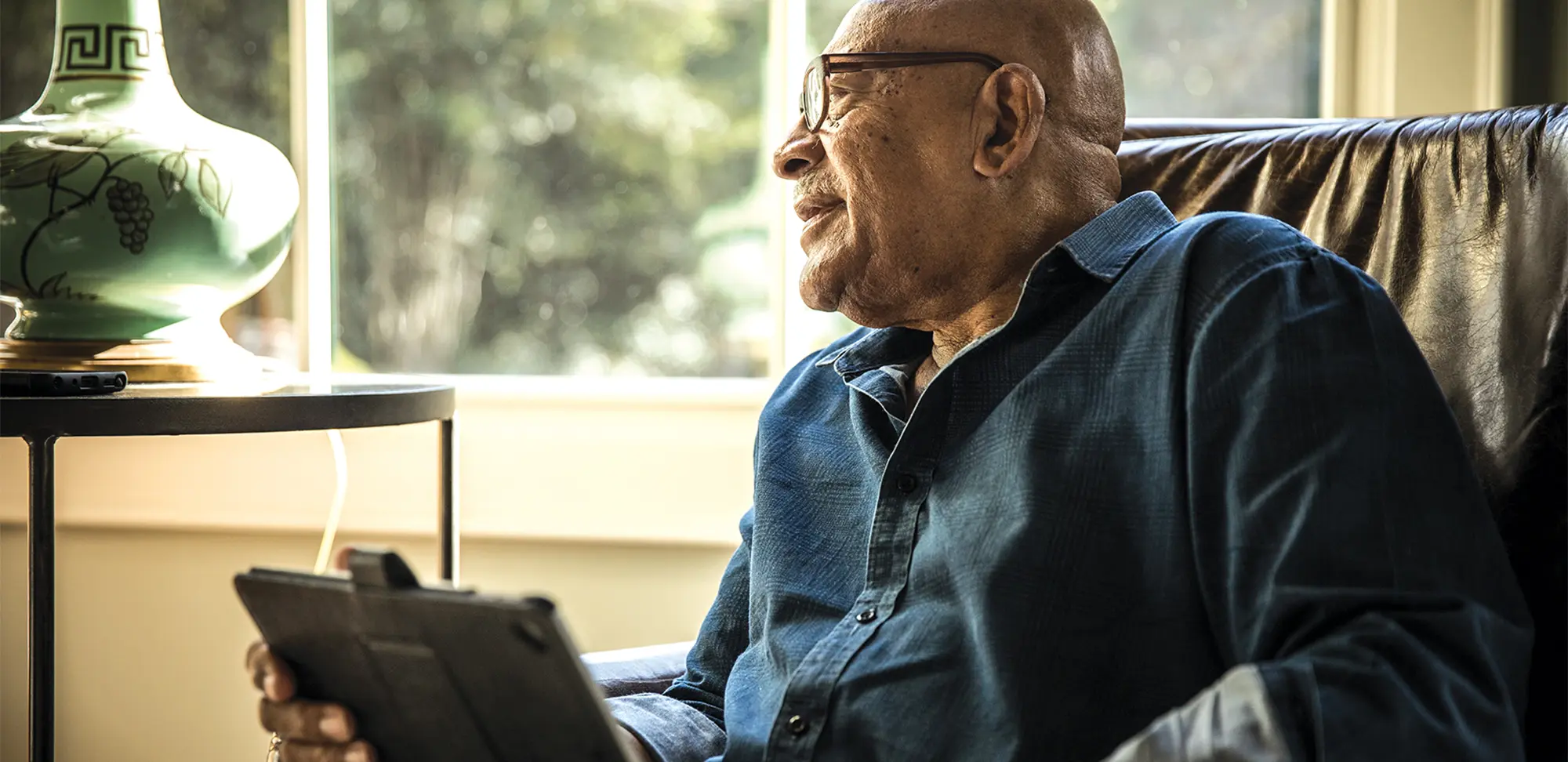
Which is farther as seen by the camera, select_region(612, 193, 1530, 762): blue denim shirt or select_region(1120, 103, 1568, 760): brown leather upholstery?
select_region(1120, 103, 1568, 760): brown leather upholstery

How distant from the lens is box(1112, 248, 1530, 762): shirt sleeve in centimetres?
69

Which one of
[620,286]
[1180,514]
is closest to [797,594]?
[1180,514]

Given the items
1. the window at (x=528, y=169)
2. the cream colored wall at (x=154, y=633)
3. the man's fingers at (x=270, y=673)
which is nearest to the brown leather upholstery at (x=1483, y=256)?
the man's fingers at (x=270, y=673)

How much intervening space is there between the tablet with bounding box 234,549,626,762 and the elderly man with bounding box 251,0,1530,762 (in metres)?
0.04

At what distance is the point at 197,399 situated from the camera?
117 cm

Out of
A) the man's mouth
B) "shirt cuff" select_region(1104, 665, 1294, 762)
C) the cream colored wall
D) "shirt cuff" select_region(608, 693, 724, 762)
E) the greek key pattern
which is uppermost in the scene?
the greek key pattern

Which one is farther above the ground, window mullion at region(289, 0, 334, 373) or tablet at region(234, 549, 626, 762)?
window mullion at region(289, 0, 334, 373)

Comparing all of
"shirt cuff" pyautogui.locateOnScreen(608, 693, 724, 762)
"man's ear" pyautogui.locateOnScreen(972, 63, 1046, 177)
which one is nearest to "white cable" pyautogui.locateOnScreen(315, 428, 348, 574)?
"shirt cuff" pyautogui.locateOnScreen(608, 693, 724, 762)

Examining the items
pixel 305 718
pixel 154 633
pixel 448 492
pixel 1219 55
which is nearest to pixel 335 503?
pixel 154 633

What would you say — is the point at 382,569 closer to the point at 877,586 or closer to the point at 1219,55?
the point at 877,586

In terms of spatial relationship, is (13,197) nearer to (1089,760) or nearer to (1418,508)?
(1089,760)

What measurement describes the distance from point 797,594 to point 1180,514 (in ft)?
1.10

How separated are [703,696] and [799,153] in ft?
1.58

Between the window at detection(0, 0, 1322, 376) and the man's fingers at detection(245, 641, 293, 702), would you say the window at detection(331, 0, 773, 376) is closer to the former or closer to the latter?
the window at detection(0, 0, 1322, 376)
